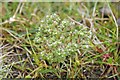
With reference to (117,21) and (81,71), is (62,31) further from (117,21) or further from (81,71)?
(117,21)

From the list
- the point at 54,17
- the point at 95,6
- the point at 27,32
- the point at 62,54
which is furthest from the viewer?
the point at 95,6

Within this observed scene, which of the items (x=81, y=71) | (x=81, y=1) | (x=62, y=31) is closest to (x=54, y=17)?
(x=62, y=31)

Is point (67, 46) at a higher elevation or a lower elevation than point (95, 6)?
lower

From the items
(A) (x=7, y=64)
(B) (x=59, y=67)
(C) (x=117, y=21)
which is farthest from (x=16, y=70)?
(C) (x=117, y=21)

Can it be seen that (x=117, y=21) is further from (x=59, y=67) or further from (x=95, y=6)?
(x=59, y=67)

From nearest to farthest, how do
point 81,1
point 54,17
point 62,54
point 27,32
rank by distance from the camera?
point 62,54
point 54,17
point 27,32
point 81,1

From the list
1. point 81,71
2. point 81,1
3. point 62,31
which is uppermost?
point 81,1

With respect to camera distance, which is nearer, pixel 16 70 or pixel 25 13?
pixel 16 70

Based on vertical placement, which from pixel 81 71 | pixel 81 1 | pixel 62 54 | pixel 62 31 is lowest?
pixel 81 71

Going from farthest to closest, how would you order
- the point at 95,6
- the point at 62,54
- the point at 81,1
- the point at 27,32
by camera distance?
1. the point at 81,1
2. the point at 95,6
3. the point at 27,32
4. the point at 62,54
